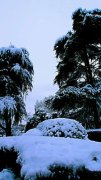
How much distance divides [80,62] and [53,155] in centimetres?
1604

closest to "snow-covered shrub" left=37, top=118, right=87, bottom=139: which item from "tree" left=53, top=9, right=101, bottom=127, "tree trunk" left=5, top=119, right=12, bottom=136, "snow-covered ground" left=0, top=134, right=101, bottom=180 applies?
"snow-covered ground" left=0, top=134, right=101, bottom=180

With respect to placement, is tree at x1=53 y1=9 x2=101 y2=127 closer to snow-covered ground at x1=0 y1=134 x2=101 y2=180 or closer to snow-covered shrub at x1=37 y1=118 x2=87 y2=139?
snow-covered shrub at x1=37 y1=118 x2=87 y2=139

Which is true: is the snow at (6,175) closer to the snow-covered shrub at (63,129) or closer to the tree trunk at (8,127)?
the snow-covered shrub at (63,129)

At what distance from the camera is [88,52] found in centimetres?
2045

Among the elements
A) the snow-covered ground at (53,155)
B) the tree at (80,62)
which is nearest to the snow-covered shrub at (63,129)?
the snow-covered ground at (53,155)

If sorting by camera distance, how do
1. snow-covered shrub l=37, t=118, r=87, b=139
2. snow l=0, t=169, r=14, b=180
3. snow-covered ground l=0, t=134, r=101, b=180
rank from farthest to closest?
snow-covered shrub l=37, t=118, r=87, b=139, snow l=0, t=169, r=14, b=180, snow-covered ground l=0, t=134, r=101, b=180

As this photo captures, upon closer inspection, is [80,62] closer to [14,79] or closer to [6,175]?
[14,79]

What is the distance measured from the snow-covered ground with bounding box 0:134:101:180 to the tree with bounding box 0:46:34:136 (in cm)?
1247

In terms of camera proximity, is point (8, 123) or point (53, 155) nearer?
point (53, 155)

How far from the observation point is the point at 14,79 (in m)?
19.4

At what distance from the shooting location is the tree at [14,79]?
18844mm

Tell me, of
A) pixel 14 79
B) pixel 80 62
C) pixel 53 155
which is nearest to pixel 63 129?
pixel 53 155

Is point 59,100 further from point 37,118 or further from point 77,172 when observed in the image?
point 77,172

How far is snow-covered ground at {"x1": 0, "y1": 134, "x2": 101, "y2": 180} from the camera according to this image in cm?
506
